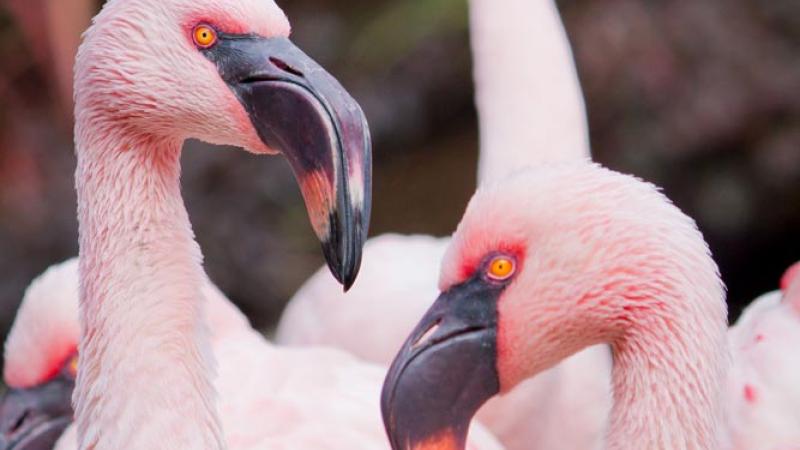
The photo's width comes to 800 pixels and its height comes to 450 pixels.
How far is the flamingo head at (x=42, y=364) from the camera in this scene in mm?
3207

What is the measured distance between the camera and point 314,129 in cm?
206

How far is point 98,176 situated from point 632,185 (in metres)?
0.89

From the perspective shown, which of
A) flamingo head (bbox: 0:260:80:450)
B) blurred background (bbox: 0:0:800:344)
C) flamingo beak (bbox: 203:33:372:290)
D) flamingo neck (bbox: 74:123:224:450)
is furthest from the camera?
blurred background (bbox: 0:0:800:344)

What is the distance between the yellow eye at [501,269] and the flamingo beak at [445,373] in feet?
0.06

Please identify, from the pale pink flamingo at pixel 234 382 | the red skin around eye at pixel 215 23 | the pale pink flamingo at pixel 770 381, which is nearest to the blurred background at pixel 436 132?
the pale pink flamingo at pixel 234 382

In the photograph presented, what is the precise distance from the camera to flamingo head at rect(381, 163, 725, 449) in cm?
229

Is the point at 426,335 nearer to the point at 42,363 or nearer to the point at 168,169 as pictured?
the point at 168,169

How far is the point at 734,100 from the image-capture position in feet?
19.1

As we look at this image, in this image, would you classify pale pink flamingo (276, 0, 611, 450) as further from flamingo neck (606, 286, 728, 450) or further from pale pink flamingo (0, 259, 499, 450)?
flamingo neck (606, 286, 728, 450)

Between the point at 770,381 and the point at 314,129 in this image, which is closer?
the point at 314,129

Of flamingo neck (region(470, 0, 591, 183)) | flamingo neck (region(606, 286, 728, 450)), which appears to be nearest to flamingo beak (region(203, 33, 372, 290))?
flamingo neck (region(606, 286, 728, 450))

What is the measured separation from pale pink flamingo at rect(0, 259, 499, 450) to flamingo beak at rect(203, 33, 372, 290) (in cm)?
78

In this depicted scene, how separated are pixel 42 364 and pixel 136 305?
3.76 ft

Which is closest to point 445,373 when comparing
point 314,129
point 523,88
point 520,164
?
point 314,129
